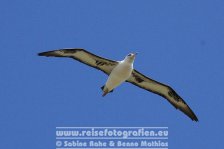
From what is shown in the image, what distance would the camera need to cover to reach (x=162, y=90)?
29328mm

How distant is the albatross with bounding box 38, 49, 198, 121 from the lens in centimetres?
2723

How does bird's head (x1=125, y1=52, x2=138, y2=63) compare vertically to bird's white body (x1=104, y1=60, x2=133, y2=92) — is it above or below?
above

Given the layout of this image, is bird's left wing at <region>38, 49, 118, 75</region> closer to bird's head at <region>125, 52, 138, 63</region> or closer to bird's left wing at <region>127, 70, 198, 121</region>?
bird's head at <region>125, 52, 138, 63</region>

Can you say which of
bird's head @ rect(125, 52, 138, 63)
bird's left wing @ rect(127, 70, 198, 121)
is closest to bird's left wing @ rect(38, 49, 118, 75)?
bird's head @ rect(125, 52, 138, 63)

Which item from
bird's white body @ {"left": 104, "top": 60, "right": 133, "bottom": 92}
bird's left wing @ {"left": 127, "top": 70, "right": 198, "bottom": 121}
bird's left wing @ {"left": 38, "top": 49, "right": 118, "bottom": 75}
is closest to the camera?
bird's white body @ {"left": 104, "top": 60, "right": 133, "bottom": 92}

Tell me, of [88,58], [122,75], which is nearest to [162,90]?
[122,75]

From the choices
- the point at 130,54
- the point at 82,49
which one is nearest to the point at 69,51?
the point at 82,49

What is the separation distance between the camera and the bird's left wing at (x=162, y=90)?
28812 mm

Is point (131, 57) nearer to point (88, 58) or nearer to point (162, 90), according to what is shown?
point (88, 58)

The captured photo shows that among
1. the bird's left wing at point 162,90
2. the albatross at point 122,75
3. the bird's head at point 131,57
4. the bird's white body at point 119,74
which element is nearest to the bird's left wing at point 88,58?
the albatross at point 122,75

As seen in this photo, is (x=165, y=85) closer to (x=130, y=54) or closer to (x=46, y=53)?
(x=130, y=54)

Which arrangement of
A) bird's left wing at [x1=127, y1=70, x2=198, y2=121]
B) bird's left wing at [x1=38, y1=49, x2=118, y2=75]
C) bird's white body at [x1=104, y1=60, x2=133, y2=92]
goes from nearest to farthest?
bird's white body at [x1=104, y1=60, x2=133, y2=92], bird's left wing at [x1=38, y1=49, x2=118, y2=75], bird's left wing at [x1=127, y1=70, x2=198, y2=121]

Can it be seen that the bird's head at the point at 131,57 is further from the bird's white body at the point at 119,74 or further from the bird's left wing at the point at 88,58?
the bird's left wing at the point at 88,58

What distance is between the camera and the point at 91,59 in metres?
28.1
